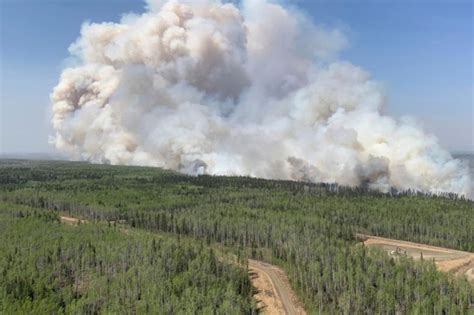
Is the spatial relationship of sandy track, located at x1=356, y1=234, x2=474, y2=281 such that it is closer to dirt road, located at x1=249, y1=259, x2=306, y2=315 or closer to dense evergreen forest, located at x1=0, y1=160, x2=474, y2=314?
dense evergreen forest, located at x1=0, y1=160, x2=474, y2=314

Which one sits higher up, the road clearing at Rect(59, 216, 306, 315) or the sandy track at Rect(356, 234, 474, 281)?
the sandy track at Rect(356, 234, 474, 281)

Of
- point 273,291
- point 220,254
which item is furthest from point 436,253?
point 220,254

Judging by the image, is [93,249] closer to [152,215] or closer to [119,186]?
[152,215]

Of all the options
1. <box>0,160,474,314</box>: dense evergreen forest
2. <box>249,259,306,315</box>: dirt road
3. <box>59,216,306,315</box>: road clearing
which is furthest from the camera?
<box>249,259,306,315</box>: dirt road

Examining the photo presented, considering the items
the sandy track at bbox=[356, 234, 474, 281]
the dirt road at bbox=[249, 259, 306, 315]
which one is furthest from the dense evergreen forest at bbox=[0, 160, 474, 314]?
the sandy track at bbox=[356, 234, 474, 281]

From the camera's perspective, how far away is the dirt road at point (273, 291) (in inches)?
2985

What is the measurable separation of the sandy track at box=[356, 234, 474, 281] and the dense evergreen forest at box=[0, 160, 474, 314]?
4.32m

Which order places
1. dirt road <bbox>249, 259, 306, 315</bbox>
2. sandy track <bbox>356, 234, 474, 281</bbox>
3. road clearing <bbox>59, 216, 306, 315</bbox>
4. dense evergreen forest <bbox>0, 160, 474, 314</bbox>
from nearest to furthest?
dense evergreen forest <bbox>0, 160, 474, 314</bbox>
road clearing <bbox>59, 216, 306, 315</bbox>
dirt road <bbox>249, 259, 306, 315</bbox>
sandy track <bbox>356, 234, 474, 281</bbox>

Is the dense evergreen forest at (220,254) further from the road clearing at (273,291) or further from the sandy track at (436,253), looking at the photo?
the sandy track at (436,253)

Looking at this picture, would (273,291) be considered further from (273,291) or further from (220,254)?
(220,254)

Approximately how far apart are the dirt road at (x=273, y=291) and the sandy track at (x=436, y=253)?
2418cm

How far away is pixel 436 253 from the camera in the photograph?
104m

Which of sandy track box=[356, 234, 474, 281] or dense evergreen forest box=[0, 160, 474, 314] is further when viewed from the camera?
sandy track box=[356, 234, 474, 281]

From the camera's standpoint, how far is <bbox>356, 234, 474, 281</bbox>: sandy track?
92688mm
